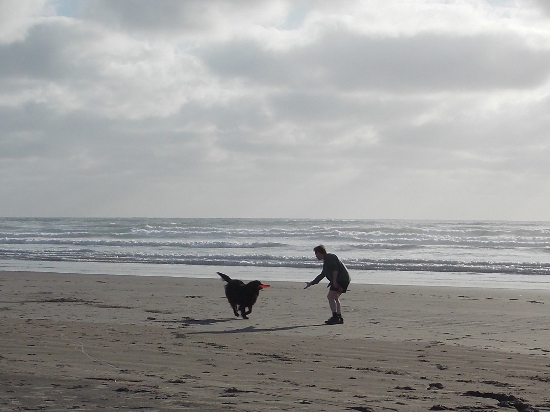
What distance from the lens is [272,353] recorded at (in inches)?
287

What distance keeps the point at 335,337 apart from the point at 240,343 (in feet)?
4.62

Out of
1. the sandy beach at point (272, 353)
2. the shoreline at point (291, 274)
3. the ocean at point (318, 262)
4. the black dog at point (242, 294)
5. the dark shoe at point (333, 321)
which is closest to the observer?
the sandy beach at point (272, 353)

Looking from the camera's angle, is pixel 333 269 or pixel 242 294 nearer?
pixel 333 269

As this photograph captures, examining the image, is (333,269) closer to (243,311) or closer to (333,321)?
(333,321)

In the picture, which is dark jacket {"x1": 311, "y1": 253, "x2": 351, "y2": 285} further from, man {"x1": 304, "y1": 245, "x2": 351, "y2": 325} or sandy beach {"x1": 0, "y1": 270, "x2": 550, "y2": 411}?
sandy beach {"x1": 0, "y1": 270, "x2": 550, "y2": 411}

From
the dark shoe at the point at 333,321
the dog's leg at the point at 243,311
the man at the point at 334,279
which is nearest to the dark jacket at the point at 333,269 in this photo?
the man at the point at 334,279

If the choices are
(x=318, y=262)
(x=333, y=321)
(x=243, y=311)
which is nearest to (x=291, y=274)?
(x=318, y=262)

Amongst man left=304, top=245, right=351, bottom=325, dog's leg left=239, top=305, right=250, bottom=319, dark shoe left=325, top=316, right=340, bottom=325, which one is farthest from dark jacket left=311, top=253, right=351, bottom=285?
dog's leg left=239, top=305, right=250, bottom=319

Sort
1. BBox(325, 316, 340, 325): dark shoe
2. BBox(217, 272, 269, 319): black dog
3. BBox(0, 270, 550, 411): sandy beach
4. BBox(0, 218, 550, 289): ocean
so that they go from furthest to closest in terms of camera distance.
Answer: BBox(0, 218, 550, 289): ocean < BBox(217, 272, 269, 319): black dog < BBox(325, 316, 340, 325): dark shoe < BBox(0, 270, 550, 411): sandy beach

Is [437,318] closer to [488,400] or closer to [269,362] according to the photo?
[269,362]

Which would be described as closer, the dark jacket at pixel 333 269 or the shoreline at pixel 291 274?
the dark jacket at pixel 333 269

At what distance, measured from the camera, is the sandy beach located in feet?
16.8

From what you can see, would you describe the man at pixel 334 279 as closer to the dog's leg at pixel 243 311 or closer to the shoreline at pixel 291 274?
the dog's leg at pixel 243 311

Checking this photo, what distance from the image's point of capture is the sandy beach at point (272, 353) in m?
5.13
